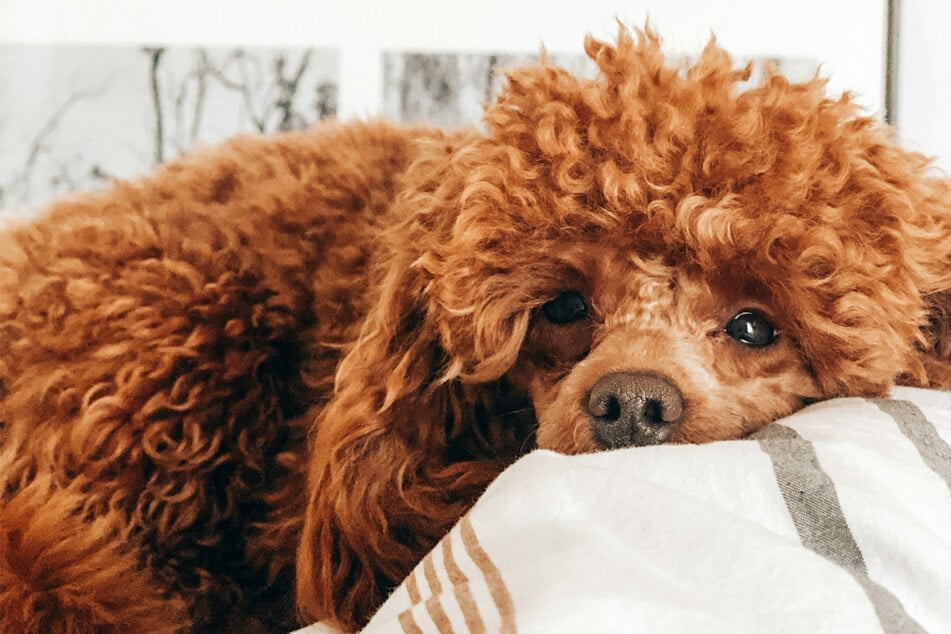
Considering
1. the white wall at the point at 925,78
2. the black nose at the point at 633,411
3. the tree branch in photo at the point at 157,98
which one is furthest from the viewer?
the tree branch in photo at the point at 157,98

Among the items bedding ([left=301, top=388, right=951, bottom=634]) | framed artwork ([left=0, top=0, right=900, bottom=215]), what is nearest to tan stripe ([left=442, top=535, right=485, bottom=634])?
bedding ([left=301, top=388, right=951, bottom=634])

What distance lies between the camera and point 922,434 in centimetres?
77

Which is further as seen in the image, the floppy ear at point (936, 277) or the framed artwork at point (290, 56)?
the framed artwork at point (290, 56)

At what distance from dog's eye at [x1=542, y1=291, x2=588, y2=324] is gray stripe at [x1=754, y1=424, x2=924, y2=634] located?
0.37m

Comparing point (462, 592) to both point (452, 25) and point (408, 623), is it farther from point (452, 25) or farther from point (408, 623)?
point (452, 25)

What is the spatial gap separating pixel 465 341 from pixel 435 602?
448mm

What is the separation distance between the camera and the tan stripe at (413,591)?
622 millimetres

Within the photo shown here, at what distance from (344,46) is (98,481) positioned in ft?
4.37

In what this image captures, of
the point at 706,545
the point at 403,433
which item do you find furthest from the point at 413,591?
the point at 403,433

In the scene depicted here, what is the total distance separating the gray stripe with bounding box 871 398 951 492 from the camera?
71 cm

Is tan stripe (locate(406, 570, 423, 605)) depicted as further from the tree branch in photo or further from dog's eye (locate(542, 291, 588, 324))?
the tree branch in photo

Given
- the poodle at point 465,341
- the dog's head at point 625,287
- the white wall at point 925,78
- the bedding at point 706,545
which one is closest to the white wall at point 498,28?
the white wall at point 925,78

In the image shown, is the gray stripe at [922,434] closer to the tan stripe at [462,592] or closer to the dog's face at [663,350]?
the dog's face at [663,350]

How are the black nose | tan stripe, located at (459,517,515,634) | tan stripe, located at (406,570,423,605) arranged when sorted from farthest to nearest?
1. the black nose
2. tan stripe, located at (406,570,423,605)
3. tan stripe, located at (459,517,515,634)
